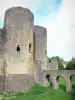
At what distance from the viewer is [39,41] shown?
2334 cm

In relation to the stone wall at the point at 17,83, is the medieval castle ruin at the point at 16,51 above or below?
above

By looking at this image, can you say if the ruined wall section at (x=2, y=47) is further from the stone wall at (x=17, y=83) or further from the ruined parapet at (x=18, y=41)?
the stone wall at (x=17, y=83)

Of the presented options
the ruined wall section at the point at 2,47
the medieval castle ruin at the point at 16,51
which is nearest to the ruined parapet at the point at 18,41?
the medieval castle ruin at the point at 16,51

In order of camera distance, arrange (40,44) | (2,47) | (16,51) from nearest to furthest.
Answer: (16,51) → (2,47) → (40,44)

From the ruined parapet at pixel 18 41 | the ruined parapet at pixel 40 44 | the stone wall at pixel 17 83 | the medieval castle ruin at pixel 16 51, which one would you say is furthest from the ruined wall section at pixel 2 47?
the ruined parapet at pixel 40 44

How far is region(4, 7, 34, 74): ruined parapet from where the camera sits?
58.2 feet

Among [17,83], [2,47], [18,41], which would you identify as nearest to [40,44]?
[18,41]

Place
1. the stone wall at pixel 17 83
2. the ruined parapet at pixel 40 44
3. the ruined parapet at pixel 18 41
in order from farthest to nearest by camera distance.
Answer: the ruined parapet at pixel 40 44, the ruined parapet at pixel 18 41, the stone wall at pixel 17 83

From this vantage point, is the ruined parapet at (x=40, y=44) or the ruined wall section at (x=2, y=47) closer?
the ruined wall section at (x=2, y=47)

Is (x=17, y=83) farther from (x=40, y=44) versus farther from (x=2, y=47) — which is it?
(x=40, y=44)

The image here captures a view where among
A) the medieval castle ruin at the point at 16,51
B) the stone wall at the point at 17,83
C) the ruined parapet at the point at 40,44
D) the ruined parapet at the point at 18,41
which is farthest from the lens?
the ruined parapet at the point at 40,44

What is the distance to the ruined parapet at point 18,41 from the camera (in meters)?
17.8

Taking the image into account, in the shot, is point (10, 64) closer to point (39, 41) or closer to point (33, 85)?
point (33, 85)

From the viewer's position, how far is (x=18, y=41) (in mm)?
18016
